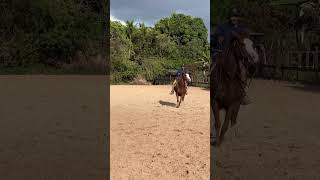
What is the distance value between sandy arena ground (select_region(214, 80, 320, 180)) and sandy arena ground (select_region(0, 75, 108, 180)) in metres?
1.78

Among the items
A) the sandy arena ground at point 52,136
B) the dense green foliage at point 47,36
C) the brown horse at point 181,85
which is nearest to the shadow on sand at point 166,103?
the brown horse at point 181,85

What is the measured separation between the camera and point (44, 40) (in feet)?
92.0

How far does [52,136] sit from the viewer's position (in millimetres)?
8445

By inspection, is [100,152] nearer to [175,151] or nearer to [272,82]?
[175,151]

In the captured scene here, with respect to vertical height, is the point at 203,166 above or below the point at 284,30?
below

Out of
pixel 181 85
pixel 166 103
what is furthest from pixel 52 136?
pixel 166 103

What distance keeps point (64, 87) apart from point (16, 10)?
10874mm

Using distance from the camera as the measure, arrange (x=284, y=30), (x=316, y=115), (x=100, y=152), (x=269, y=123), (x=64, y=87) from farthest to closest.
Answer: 1. (x=284, y=30)
2. (x=64, y=87)
3. (x=316, y=115)
4. (x=269, y=123)
5. (x=100, y=152)

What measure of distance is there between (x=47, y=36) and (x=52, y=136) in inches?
805

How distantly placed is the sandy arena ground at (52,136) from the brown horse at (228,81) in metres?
1.91

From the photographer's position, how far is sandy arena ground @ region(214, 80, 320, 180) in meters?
5.82

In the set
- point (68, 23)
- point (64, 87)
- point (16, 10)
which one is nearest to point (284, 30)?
point (64, 87)

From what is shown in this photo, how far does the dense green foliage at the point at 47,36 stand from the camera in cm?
2770

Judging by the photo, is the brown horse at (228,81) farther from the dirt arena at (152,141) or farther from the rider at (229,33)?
the dirt arena at (152,141)
